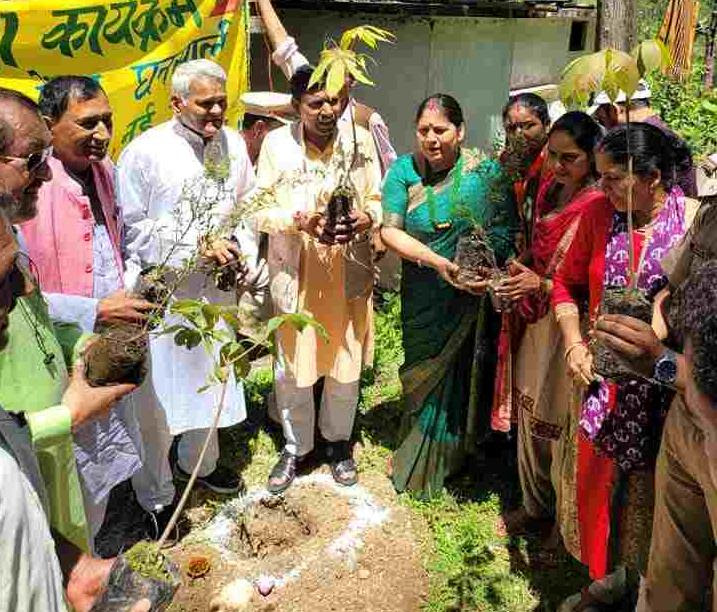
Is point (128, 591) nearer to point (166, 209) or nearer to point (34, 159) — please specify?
point (34, 159)

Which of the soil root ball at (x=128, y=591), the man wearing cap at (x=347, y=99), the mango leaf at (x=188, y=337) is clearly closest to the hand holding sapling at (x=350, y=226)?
the man wearing cap at (x=347, y=99)

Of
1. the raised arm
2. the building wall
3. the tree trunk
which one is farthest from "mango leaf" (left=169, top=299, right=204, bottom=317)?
the tree trunk

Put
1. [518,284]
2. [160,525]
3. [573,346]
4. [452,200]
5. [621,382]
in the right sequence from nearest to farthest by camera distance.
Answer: [621,382] → [573,346] → [518,284] → [452,200] → [160,525]

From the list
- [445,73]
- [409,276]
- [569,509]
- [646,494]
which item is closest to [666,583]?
[646,494]

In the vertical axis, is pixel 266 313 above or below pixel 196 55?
below

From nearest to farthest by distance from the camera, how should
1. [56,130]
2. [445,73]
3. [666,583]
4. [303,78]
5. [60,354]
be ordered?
1. [60,354]
2. [666,583]
3. [56,130]
4. [303,78]
5. [445,73]

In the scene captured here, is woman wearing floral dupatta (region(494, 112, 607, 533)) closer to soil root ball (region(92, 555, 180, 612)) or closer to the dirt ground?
the dirt ground

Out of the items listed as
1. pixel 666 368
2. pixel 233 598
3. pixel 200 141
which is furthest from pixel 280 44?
pixel 666 368

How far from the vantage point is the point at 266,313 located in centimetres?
439

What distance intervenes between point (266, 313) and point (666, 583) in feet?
8.73

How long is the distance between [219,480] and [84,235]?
163 centimetres

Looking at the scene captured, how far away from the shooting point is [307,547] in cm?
354

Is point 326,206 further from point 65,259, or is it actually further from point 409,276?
point 65,259

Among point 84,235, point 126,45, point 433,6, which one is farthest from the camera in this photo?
point 433,6
